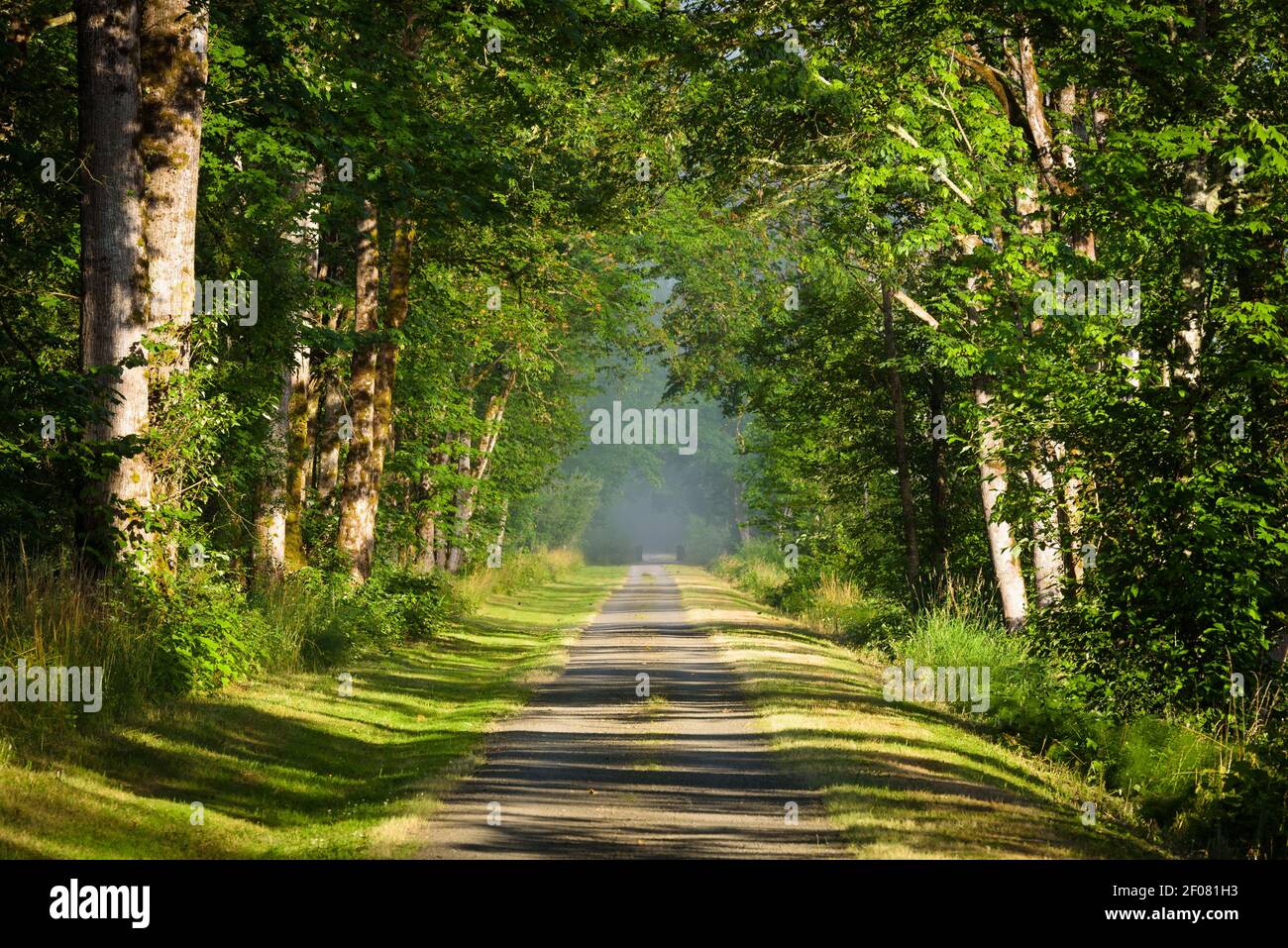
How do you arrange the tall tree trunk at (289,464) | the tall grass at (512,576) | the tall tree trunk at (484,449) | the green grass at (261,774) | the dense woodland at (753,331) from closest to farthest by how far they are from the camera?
1. the green grass at (261,774)
2. the dense woodland at (753,331)
3. the tall tree trunk at (289,464)
4. the tall grass at (512,576)
5. the tall tree trunk at (484,449)

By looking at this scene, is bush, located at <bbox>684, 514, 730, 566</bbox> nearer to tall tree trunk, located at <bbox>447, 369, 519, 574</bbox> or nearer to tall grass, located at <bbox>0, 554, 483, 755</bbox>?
tall tree trunk, located at <bbox>447, 369, 519, 574</bbox>

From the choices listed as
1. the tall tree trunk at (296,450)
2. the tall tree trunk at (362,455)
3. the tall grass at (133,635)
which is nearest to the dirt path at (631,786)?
the tall grass at (133,635)

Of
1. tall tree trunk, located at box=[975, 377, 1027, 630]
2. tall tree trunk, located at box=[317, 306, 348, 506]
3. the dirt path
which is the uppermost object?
tall tree trunk, located at box=[317, 306, 348, 506]

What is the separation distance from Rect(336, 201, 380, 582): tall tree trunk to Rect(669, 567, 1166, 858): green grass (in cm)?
780

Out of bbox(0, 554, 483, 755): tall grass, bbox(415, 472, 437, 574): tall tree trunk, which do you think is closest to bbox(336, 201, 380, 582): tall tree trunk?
bbox(0, 554, 483, 755): tall grass

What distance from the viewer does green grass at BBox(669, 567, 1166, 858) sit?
335 inches

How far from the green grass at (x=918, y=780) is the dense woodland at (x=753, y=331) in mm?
1061

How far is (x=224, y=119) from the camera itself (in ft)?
49.7

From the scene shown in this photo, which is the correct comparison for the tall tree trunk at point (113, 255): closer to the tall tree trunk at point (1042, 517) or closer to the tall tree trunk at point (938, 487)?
the tall tree trunk at point (1042, 517)

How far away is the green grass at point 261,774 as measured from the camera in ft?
26.9

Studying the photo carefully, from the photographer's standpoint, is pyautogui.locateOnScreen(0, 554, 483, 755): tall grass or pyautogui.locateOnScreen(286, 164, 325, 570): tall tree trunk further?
pyautogui.locateOnScreen(286, 164, 325, 570): tall tree trunk

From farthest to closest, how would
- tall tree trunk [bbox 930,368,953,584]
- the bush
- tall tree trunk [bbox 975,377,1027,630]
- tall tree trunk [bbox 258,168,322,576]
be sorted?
the bush → tall tree trunk [bbox 930,368,953,584] → tall tree trunk [bbox 975,377,1027,630] → tall tree trunk [bbox 258,168,322,576]

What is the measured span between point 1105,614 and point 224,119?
11233 mm

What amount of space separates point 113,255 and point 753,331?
17.2 m
